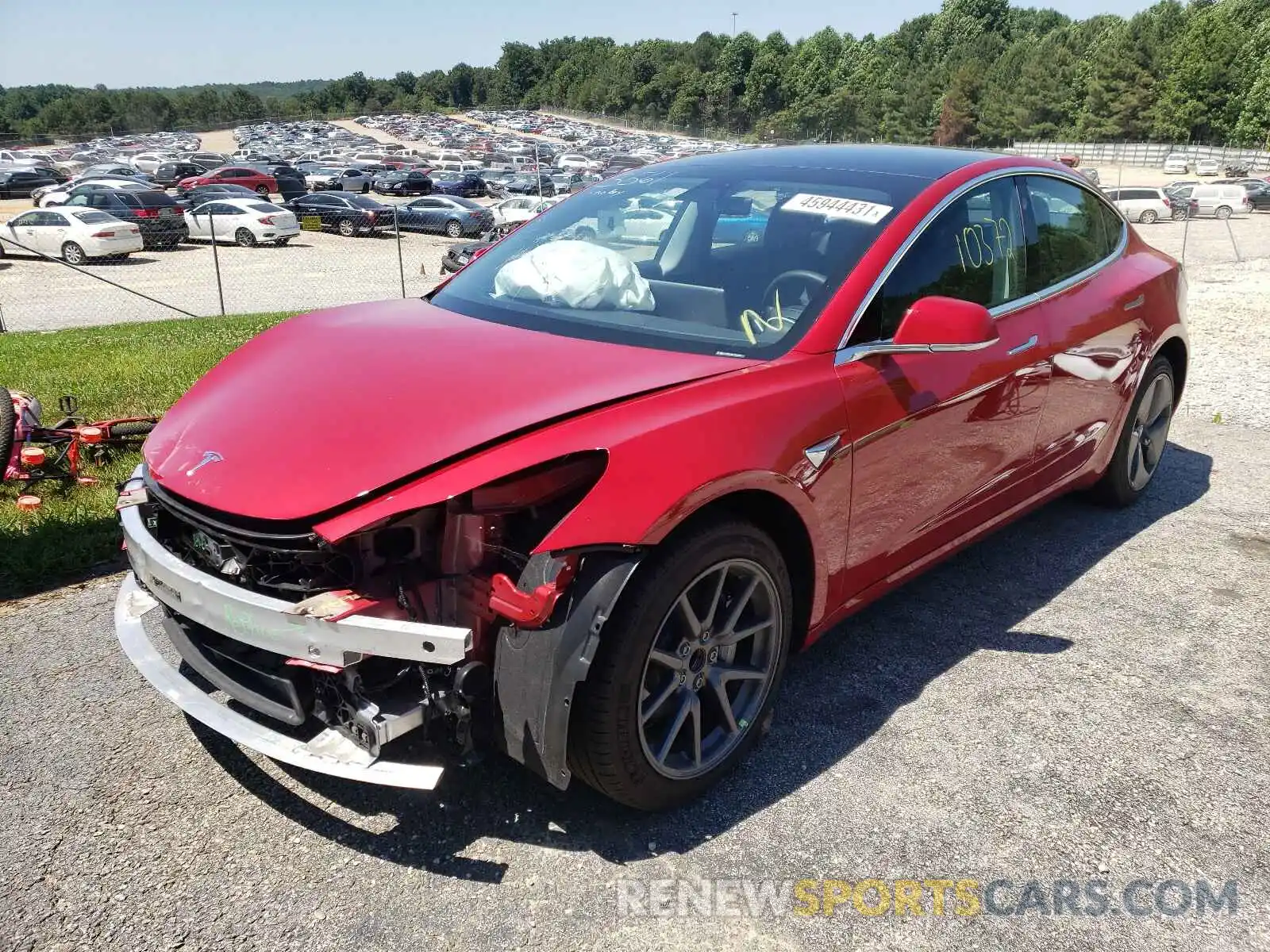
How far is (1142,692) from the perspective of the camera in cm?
331

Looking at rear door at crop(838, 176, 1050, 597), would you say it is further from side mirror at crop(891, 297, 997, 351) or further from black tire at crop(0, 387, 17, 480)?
black tire at crop(0, 387, 17, 480)

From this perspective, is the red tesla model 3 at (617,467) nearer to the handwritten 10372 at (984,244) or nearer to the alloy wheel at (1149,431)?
the handwritten 10372 at (984,244)

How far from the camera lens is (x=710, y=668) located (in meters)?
2.64

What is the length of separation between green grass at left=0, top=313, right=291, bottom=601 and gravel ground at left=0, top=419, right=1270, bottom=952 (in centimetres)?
49

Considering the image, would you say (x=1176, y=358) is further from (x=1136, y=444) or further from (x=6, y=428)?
(x=6, y=428)

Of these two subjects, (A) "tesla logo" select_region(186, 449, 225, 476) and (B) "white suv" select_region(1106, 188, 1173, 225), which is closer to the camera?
(A) "tesla logo" select_region(186, 449, 225, 476)

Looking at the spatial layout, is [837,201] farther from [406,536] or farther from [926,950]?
[926,950]

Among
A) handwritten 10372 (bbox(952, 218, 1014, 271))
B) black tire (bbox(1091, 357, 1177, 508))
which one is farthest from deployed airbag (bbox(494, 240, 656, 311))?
black tire (bbox(1091, 357, 1177, 508))

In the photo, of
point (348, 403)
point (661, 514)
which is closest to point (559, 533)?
point (661, 514)

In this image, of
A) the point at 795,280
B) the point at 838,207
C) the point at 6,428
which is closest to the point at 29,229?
the point at 6,428

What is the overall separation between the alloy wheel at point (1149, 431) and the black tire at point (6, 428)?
18.2 feet

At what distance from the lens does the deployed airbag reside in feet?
10.5

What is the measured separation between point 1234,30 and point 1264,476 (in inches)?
3269

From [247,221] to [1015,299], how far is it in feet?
91.5
